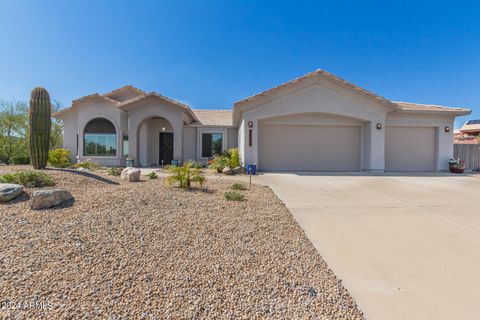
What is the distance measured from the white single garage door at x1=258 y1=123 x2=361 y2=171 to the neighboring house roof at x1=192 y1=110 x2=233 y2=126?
4.87 metres

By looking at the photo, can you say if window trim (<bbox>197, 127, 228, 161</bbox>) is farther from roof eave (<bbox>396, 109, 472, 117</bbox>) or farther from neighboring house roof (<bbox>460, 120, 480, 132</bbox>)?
neighboring house roof (<bbox>460, 120, 480, 132</bbox>)

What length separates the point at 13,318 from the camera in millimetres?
1676

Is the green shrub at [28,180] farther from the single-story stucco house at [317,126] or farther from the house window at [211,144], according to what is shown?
the house window at [211,144]

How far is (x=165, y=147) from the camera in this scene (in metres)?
15.9

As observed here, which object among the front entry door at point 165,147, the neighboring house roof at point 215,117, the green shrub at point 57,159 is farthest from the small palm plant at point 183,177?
the front entry door at point 165,147

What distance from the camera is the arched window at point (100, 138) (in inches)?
581

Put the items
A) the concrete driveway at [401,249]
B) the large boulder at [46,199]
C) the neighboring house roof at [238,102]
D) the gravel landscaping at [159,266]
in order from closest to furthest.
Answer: the gravel landscaping at [159,266]
the concrete driveway at [401,249]
the large boulder at [46,199]
the neighboring house roof at [238,102]

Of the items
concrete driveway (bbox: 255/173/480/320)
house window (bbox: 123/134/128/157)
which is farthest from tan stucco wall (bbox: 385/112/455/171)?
house window (bbox: 123/134/128/157)

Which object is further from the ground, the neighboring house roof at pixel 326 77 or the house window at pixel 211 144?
the neighboring house roof at pixel 326 77

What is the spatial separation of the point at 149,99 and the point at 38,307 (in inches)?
538

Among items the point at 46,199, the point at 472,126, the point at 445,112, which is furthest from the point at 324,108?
the point at 472,126

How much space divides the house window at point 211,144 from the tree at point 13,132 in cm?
1298

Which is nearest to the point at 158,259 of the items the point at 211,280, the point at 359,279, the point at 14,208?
the point at 211,280

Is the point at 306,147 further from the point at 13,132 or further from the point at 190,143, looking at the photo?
the point at 13,132
